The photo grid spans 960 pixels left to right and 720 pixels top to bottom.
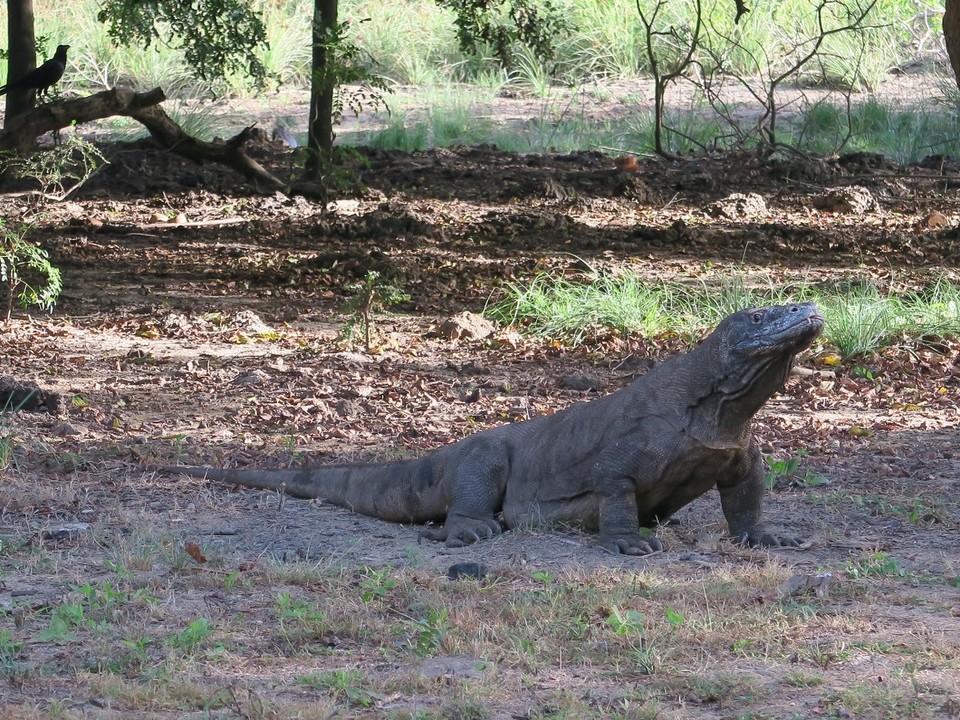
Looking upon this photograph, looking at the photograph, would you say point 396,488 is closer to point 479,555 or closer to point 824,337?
point 479,555

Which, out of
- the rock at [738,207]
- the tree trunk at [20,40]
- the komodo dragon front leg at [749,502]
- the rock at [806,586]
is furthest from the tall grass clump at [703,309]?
the tree trunk at [20,40]

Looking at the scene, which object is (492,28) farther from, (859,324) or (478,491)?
(478,491)

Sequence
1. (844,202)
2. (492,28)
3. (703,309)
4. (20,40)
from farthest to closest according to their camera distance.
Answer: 1. (844,202)
2. (20,40)
3. (492,28)
4. (703,309)

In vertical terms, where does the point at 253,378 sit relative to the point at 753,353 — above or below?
below

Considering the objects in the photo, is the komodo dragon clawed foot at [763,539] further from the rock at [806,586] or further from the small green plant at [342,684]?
the small green plant at [342,684]

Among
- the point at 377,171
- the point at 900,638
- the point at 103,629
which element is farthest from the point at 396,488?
the point at 377,171

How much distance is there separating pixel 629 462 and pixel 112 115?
668 cm

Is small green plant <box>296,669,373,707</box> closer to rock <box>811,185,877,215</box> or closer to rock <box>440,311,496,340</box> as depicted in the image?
rock <box>440,311,496,340</box>

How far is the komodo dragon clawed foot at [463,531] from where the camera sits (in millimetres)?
5582

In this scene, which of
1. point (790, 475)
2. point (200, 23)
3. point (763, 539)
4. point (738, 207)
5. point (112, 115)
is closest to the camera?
point (763, 539)

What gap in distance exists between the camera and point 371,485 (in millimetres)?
6059

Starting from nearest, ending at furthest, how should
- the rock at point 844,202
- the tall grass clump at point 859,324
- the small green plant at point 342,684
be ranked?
the small green plant at point 342,684
the tall grass clump at point 859,324
the rock at point 844,202

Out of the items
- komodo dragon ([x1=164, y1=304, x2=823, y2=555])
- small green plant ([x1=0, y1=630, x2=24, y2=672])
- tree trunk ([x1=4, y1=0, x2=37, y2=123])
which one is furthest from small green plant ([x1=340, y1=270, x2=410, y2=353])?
small green plant ([x1=0, y1=630, x2=24, y2=672])

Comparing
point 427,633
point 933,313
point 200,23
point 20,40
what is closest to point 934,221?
point 933,313
